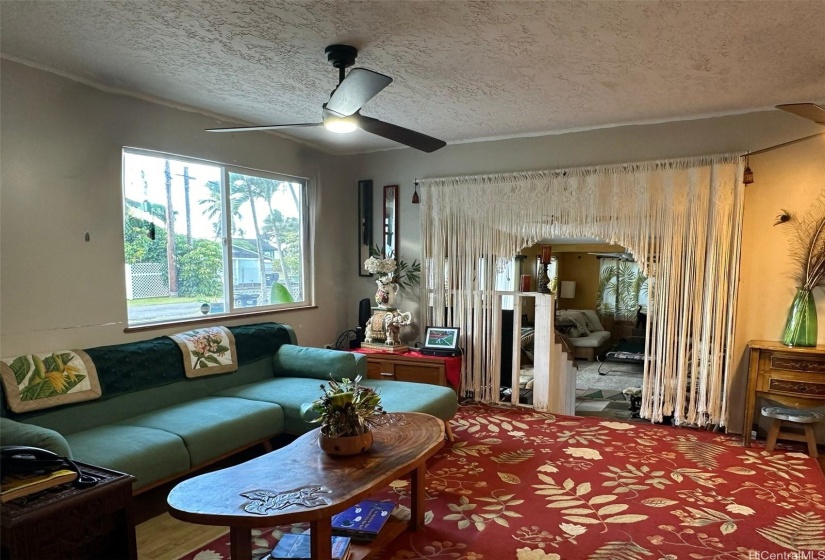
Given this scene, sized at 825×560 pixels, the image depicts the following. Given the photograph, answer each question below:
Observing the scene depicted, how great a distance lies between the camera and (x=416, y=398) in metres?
3.49

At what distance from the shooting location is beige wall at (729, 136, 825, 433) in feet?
11.9

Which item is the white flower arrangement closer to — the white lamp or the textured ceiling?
the textured ceiling

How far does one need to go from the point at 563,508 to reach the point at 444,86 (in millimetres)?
2639

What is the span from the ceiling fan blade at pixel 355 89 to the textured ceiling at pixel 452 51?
0.32 m

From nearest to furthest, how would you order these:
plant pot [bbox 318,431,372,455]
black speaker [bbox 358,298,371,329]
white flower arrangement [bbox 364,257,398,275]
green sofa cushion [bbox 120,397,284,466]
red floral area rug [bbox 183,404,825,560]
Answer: plant pot [bbox 318,431,372,455] → red floral area rug [bbox 183,404,825,560] → green sofa cushion [bbox 120,397,284,466] → white flower arrangement [bbox 364,257,398,275] → black speaker [bbox 358,298,371,329]

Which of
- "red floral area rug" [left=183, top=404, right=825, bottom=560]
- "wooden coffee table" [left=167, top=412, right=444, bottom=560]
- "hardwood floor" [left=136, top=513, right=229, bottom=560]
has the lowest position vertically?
"hardwood floor" [left=136, top=513, right=229, bottom=560]

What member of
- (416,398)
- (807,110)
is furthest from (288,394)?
(807,110)

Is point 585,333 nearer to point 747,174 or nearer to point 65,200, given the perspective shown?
point 747,174

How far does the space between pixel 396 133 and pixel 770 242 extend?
2992mm

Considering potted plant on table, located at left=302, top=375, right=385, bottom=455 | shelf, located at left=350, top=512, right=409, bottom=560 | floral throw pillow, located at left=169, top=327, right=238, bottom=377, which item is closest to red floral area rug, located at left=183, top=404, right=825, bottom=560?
shelf, located at left=350, top=512, right=409, bottom=560

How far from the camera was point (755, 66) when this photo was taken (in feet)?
9.25

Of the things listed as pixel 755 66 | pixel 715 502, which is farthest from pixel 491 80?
pixel 715 502

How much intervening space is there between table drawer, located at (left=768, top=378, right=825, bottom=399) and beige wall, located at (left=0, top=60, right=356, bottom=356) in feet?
14.5

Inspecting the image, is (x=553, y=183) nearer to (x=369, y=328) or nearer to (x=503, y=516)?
(x=369, y=328)
